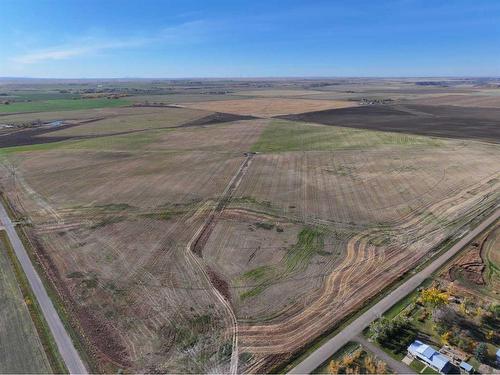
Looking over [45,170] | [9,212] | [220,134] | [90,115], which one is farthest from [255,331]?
[90,115]

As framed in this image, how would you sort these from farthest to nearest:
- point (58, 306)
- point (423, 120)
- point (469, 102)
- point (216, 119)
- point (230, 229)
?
point (469, 102)
point (216, 119)
point (423, 120)
point (230, 229)
point (58, 306)

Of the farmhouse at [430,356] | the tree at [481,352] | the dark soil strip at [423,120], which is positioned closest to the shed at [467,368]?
the farmhouse at [430,356]

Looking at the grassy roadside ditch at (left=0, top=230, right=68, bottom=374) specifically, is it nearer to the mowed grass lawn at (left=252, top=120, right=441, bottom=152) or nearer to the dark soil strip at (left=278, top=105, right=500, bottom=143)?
the mowed grass lawn at (left=252, top=120, right=441, bottom=152)

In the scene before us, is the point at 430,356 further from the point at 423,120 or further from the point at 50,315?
the point at 423,120

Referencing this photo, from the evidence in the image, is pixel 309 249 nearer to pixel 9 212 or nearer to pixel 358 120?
pixel 9 212

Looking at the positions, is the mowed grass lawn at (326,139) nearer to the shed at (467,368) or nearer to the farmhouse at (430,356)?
the farmhouse at (430,356)

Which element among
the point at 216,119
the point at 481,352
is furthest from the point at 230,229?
the point at 216,119

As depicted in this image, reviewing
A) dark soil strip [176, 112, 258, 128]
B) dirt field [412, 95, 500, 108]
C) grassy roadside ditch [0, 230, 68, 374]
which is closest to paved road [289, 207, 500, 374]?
grassy roadside ditch [0, 230, 68, 374]
